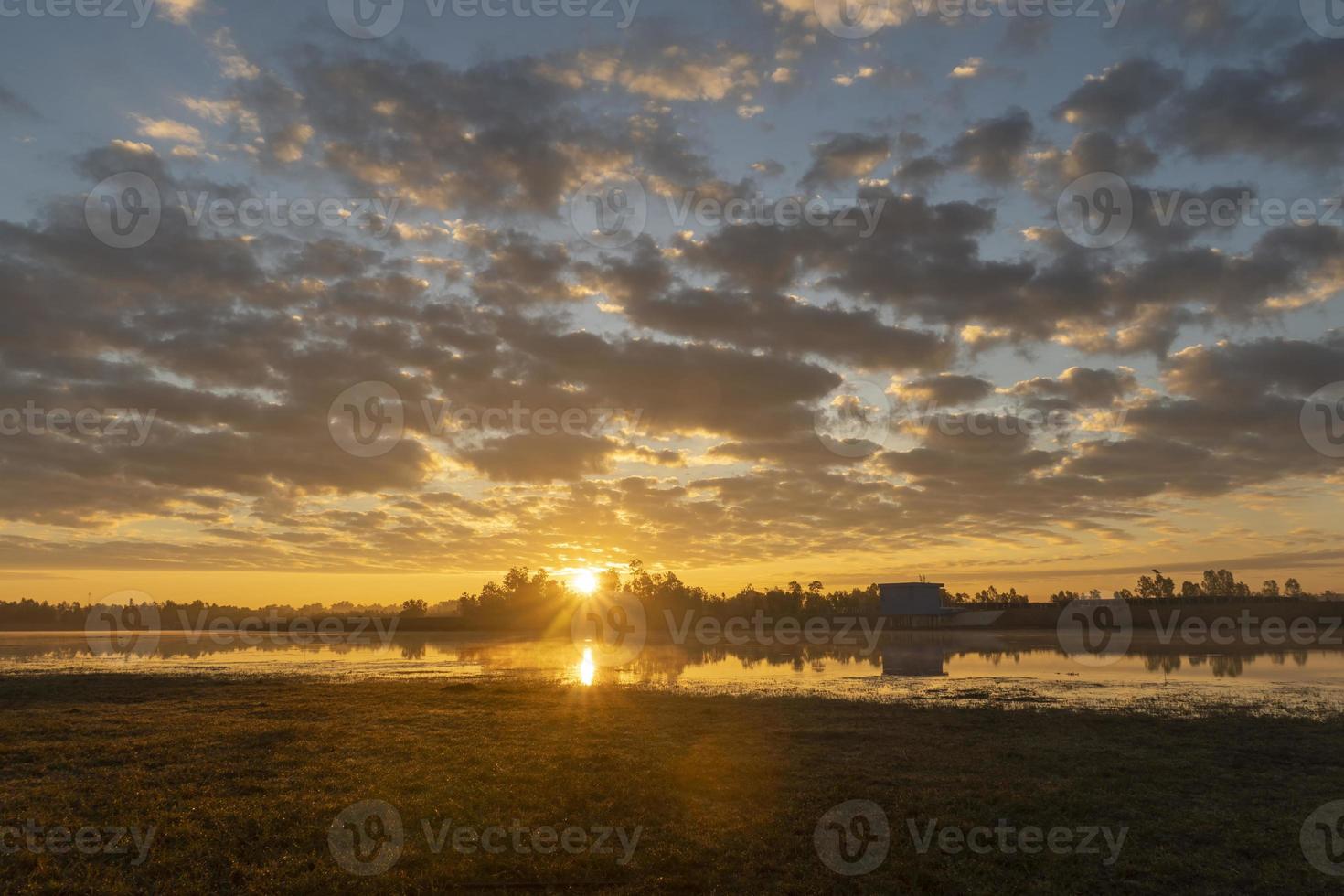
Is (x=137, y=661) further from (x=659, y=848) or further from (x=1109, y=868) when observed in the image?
(x=1109, y=868)

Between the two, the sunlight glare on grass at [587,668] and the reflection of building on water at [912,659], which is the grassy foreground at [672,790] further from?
the reflection of building on water at [912,659]

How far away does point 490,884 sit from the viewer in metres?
12.6

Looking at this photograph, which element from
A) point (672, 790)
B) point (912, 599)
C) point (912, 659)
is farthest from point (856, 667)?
point (912, 599)

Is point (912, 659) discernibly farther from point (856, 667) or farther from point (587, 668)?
point (587, 668)

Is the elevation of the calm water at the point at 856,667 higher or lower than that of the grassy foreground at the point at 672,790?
lower

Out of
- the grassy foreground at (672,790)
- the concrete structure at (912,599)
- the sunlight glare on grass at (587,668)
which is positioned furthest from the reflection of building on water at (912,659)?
the concrete structure at (912,599)

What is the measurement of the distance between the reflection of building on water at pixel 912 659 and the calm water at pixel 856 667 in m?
0.14

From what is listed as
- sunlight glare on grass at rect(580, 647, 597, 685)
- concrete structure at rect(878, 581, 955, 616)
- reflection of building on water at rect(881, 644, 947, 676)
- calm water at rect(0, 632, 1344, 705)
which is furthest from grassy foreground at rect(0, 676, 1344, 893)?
concrete structure at rect(878, 581, 955, 616)

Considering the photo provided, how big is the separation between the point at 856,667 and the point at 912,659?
38.7 feet

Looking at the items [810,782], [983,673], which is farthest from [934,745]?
[983,673]

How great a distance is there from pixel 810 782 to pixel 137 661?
66.2 metres

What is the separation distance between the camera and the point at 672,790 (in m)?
17.9

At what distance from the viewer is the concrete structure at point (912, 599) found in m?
137

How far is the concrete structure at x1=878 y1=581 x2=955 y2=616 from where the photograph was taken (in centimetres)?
13688
